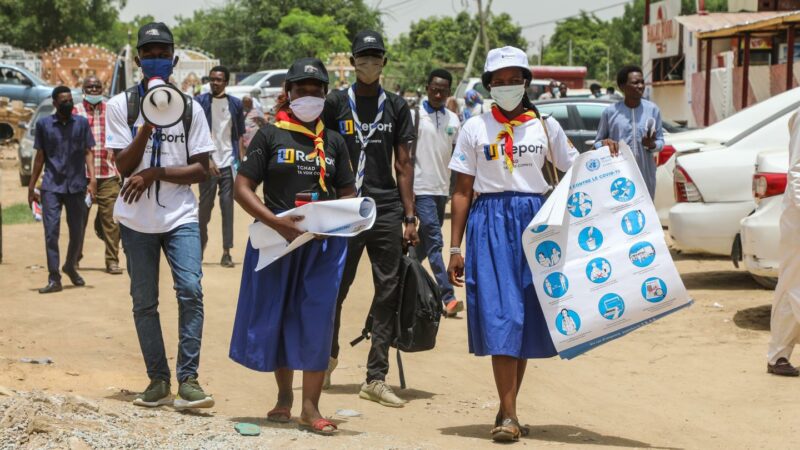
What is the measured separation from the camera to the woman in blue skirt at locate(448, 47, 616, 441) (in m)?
6.32

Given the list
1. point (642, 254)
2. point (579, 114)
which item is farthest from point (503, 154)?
point (579, 114)

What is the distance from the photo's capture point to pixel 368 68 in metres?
7.31

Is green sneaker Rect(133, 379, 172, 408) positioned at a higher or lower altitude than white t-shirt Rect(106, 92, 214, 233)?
lower

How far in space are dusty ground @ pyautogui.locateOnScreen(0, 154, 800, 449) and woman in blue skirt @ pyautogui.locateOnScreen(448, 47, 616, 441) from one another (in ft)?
1.59

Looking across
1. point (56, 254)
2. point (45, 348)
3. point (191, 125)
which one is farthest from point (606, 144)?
point (56, 254)

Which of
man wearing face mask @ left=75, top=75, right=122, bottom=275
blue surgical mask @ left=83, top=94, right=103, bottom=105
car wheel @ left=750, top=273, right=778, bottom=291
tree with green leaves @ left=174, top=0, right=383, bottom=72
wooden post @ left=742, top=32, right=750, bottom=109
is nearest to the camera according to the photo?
car wheel @ left=750, top=273, right=778, bottom=291

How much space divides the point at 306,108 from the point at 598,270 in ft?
5.44

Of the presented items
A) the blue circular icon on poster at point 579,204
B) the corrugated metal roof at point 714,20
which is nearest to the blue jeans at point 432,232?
the blue circular icon on poster at point 579,204

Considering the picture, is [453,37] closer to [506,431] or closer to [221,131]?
[221,131]

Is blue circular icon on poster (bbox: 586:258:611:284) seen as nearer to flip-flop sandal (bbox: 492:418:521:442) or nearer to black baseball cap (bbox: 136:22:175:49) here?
flip-flop sandal (bbox: 492:418:521:442)

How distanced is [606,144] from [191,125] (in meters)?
2.19

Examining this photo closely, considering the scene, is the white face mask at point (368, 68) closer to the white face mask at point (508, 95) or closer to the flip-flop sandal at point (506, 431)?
the white face mask at point (508, 95)

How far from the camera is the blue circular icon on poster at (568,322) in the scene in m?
6.23

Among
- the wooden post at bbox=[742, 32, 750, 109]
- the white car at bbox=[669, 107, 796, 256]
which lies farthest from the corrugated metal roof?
the white car at bbox=[669, 107, 796, 256]
